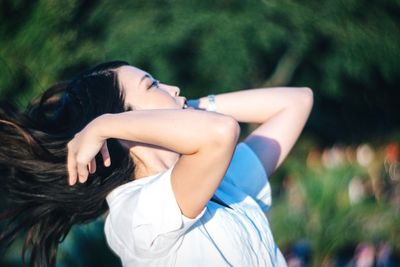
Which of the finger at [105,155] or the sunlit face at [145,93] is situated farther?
the sunlit face at [145,93]

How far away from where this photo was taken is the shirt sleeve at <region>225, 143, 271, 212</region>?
6.55ft

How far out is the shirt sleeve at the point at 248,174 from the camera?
1995 millimetres

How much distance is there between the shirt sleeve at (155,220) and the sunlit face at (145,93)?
252mm

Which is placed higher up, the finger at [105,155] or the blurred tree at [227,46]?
the finger at [105,155]

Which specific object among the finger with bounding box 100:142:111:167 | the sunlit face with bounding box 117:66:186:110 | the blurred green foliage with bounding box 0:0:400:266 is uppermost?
the sunlit face with bounding box 117:66:186:110

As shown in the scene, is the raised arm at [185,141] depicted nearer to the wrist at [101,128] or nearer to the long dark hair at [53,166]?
the wrist at [101,128]

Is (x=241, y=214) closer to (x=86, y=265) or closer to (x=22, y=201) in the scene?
(x=22, y=201)

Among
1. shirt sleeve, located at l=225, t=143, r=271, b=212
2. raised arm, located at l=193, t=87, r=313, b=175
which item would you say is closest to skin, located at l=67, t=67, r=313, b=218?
shirt sleeve, located at l=225, t=143, r=271, b=212

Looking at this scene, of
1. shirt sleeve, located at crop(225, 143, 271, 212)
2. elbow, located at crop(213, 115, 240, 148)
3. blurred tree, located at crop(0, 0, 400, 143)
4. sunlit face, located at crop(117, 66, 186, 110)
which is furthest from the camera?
blurred tree, located at crop(0, 0, 400, 143)

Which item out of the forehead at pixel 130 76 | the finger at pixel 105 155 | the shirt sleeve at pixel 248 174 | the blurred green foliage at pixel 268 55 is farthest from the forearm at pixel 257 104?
the blurred green foliage at pixel 268 55

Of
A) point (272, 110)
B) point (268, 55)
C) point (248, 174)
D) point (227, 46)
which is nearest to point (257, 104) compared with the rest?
point (272, 110)

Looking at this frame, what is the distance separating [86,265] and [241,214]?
1.37 meters

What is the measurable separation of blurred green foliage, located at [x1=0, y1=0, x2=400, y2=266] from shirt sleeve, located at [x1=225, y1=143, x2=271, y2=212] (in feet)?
3.70

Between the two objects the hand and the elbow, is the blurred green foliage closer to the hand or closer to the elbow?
the hand
